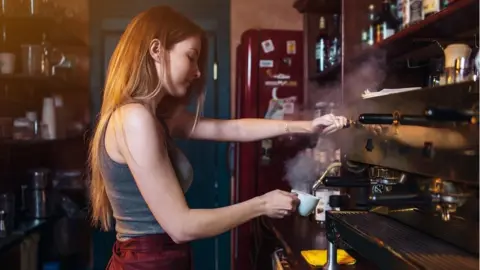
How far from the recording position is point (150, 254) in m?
1.27

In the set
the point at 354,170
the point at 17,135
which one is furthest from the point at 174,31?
the point at 17,135

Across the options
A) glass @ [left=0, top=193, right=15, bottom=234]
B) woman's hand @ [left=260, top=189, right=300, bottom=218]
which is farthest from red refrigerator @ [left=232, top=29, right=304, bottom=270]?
woman's hand @ [left=260, top=189, right=300, bottom=218]

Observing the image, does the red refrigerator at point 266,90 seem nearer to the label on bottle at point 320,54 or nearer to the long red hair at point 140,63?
the label on bottle at point 320,54

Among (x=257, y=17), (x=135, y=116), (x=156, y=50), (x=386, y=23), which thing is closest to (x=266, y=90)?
(x=257, y=17)

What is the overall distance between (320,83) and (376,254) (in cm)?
185

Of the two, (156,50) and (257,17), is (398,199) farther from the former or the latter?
(257,17)

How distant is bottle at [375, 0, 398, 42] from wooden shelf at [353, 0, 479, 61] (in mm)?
75

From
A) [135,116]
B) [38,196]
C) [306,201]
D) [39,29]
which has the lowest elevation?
[38,196]

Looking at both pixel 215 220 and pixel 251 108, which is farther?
pixel 251 108

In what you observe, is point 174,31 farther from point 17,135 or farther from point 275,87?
point 17,135

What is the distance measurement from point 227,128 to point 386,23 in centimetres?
67

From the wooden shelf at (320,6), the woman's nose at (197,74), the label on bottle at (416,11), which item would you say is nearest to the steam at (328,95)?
the label on bottle at (416,11)

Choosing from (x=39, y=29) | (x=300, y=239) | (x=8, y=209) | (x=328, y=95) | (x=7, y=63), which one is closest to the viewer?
(x=300, y=239)

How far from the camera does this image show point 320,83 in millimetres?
2674
